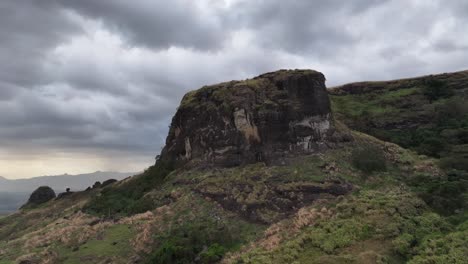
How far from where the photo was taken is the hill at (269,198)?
2617 centimetres

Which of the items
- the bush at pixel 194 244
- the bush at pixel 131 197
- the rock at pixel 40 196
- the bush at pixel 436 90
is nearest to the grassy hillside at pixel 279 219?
the bush at pixel 194 244

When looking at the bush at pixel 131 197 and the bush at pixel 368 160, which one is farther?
the bush at pixel 131 197

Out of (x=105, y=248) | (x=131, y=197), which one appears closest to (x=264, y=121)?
(x=131, y=197)

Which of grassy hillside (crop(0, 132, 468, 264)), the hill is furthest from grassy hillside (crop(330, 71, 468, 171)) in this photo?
grassy hillside (crop(0, 132, 468, 264))

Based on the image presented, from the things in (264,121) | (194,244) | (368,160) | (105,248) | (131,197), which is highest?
(264,121)

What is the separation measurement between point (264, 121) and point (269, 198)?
1031cm

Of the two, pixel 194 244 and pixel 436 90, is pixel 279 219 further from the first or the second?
pixel 436 90

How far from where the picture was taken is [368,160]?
38750mm

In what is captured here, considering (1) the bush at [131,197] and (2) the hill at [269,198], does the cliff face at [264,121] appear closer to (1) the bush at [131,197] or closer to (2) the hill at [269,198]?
(2) the hill at [269,198]

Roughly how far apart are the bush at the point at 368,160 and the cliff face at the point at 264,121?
3.59 m

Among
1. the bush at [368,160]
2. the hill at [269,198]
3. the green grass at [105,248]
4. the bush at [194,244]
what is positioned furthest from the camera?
the bush at [368,160]

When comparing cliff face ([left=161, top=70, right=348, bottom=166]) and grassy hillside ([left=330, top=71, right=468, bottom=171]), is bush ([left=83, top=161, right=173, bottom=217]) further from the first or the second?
grassy hillside ([left=330, top=71, right=468, bottom=171])

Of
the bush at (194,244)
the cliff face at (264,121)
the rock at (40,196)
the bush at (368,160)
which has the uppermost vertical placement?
the cliff face at (264,121)

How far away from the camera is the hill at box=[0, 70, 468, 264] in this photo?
26172mm
